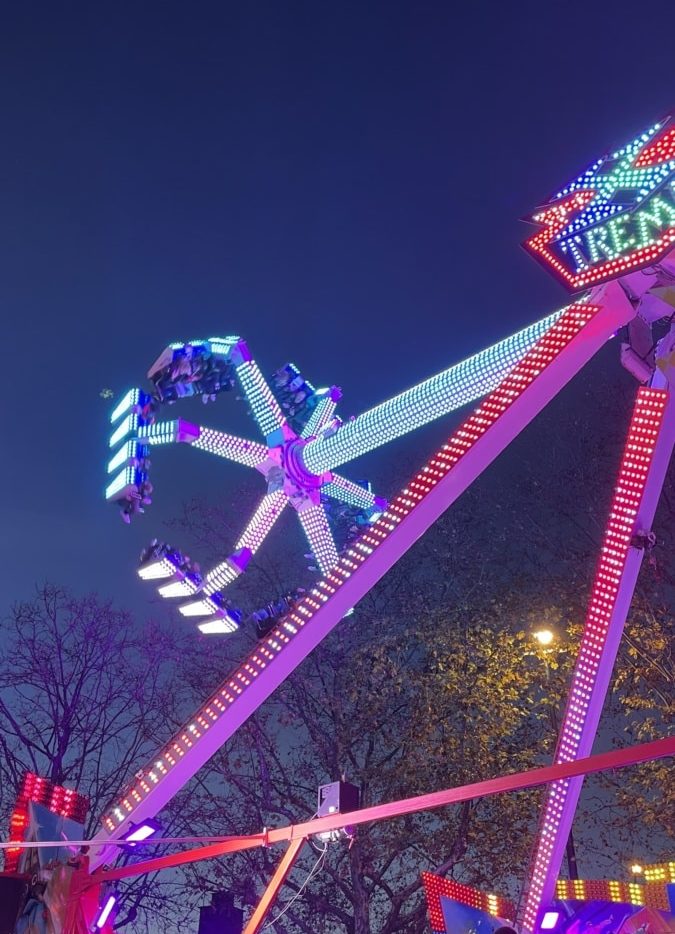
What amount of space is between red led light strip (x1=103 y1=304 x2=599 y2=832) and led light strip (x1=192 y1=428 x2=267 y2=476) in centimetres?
419

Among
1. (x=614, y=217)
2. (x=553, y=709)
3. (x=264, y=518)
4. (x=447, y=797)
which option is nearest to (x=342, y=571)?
(x=447, y=797)

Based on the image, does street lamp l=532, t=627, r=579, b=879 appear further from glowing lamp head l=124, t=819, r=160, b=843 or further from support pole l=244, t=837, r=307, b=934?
glowing lamp head l=124, t=819, r=160, b=843

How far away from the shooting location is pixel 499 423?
21.5ft

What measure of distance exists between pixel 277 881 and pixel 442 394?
462 cm

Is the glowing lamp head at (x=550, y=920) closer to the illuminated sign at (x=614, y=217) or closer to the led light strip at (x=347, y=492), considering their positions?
the illuminated sign at (x=614, y=217)

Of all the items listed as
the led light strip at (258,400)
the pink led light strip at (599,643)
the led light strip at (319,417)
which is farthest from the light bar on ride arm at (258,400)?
the pink led light strip at (599,643)

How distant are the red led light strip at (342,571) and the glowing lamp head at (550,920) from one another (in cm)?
323

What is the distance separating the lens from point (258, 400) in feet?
35.1

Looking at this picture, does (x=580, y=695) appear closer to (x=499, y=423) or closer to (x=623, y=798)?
(x=499, y=423)

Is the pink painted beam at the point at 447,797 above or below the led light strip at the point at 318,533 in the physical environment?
below

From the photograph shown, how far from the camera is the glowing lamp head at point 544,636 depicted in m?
13.1

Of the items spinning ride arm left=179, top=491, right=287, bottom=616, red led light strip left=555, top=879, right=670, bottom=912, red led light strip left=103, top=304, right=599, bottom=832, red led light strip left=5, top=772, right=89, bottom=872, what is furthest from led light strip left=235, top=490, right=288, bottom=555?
red led light strip left=555, top=879, right=670, bottom=912

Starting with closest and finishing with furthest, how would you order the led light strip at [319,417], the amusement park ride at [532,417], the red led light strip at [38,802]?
the amusement park ride at [532,417]
the red led light strip at [38,802]
the led light strip at [319,417]

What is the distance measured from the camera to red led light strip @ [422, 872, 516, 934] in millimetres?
6402
